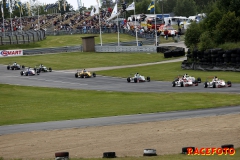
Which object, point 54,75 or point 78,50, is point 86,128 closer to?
point 54,75

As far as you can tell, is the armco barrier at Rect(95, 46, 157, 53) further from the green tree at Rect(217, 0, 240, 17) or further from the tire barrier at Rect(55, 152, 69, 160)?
the tire barrier at Rect(55, 152, 69, 160)

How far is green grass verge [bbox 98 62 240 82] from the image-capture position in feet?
136

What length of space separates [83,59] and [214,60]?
79.3 ft

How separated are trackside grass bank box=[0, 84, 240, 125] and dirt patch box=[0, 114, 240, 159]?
4.79 m

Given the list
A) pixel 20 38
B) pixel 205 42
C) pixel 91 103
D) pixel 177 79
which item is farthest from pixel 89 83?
pixel 20 38

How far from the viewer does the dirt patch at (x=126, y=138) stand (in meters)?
16.9

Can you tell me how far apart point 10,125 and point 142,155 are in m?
10.1

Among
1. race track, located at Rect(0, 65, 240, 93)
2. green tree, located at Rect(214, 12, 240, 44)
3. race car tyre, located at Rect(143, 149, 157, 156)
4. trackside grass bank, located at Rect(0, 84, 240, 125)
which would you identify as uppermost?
green tree, located at Rect(214, 12, 240, 44)

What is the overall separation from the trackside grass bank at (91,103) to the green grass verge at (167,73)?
26.3 ft

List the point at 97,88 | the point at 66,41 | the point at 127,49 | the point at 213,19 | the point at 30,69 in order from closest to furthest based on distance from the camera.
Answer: the point at 97,88, the point at 30,69, the point at 213,19, the point at 127,49, the point at 66,41

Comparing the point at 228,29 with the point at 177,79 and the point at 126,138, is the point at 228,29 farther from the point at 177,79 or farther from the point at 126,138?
the point at 126,138

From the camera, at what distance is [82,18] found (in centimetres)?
11381

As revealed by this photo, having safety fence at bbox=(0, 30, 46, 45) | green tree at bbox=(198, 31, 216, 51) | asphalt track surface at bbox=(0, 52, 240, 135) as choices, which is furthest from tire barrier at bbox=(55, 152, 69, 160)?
safety fence at bbox=(0, 30, 46, 45)

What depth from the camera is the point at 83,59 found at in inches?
2621
